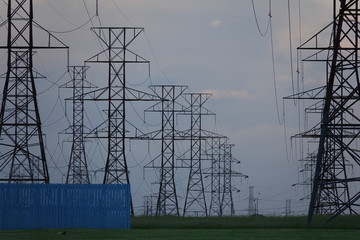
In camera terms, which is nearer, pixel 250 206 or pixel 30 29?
pixel 30 29

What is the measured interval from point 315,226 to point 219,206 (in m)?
53.1

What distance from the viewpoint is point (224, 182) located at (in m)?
89.9

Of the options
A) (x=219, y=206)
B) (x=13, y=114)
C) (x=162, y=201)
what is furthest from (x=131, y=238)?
(x=219, y=206)

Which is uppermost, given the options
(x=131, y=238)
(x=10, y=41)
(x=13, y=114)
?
(x=10, y=41)

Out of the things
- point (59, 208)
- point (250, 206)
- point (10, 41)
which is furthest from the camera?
point (250, 206)

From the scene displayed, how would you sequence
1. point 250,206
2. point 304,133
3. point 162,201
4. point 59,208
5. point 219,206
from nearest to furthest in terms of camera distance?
point 59,208 < point 304,133 < point 162,201 < point 219,206 < point 250,206

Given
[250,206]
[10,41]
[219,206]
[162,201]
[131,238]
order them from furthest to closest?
[250,206] < [219,206] < [162,201] < [10,41] < [131,238]

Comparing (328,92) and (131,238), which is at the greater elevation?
(328,92)

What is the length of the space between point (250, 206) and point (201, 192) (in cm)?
2447

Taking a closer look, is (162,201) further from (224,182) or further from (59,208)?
(59,208)

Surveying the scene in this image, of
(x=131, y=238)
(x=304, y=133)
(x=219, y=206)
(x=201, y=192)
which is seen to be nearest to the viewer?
(x=131, y=238)

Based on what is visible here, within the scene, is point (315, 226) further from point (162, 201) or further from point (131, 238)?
point (162, 201)

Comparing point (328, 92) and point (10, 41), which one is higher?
point (10, 41)

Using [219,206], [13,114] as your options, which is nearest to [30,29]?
[13,114]
